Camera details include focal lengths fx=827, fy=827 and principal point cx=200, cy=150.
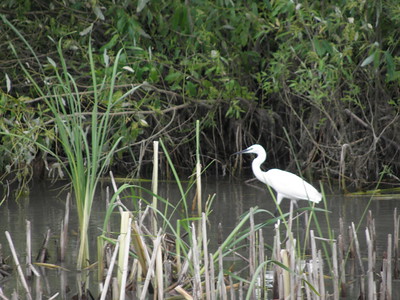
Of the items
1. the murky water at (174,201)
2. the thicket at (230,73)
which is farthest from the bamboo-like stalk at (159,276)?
the thicket at (230,73)

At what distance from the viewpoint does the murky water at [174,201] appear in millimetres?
5727

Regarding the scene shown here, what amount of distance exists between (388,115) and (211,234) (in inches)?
144

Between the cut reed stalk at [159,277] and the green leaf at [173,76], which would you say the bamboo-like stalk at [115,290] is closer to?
the cut reed stalk at [159,277]

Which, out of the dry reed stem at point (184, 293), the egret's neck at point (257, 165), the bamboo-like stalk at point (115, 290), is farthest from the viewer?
the egret's neck at point (257, 165)

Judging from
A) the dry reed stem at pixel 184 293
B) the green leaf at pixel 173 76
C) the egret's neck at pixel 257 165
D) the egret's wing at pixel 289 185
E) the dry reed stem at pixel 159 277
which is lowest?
the dry reed stem at pixel 184 293

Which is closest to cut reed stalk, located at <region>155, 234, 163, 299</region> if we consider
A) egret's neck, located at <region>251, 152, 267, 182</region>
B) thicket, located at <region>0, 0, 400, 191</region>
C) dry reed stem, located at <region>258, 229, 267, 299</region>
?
dry reed stem, located at <region>258, 229, 267, 299</region>

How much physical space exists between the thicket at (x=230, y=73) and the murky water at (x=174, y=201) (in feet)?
1.44

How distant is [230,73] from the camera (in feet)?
32.2

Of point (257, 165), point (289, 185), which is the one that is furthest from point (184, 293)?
point (257, 165)

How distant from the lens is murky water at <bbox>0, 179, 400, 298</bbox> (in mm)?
5727

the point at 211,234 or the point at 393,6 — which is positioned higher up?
the point at 393,6

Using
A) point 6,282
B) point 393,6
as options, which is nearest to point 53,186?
point 393,6

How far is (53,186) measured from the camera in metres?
10.0

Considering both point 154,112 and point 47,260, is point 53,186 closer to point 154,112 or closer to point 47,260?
point 154,112
